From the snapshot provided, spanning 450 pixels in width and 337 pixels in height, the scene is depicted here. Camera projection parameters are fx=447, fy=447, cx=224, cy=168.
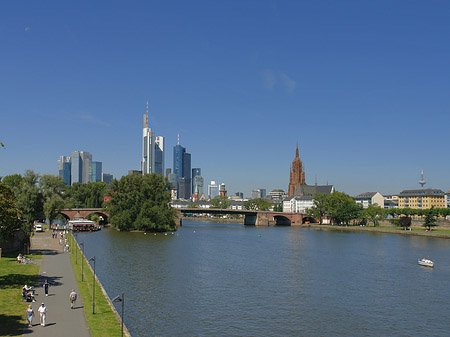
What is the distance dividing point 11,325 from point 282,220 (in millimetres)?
172785

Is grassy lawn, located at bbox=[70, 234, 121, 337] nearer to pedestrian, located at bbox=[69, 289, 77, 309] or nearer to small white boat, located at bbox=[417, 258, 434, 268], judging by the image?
pedestrian, located at bbox=[69, 289, 77, 309]

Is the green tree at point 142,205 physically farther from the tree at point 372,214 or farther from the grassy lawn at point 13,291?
the tree at point 372,214

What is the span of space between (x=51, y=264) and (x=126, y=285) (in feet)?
38.4

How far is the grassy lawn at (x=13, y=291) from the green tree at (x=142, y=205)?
5896cm

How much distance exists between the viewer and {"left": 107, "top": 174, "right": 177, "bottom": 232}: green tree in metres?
116

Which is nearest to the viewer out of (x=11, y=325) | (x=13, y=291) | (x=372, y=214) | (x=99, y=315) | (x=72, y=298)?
(x=11, y=325)

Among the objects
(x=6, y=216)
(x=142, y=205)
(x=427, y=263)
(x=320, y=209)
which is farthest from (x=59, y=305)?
(x=320, y=209)

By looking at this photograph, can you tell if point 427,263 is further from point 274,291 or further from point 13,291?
point 13,291

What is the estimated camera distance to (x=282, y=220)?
196000 mm

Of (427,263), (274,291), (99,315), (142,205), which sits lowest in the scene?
(274,291)

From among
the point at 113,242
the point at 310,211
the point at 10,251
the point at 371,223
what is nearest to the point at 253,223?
the point at 310,211

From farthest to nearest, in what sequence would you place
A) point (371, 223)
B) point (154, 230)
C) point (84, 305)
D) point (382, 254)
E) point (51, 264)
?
point (371, 223), point (154, 230), point (382, 254), point (51, 264), point (84, 305)

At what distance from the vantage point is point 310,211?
18262 centimetres

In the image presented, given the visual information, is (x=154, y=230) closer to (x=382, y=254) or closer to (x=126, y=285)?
(x=382, y=254)
